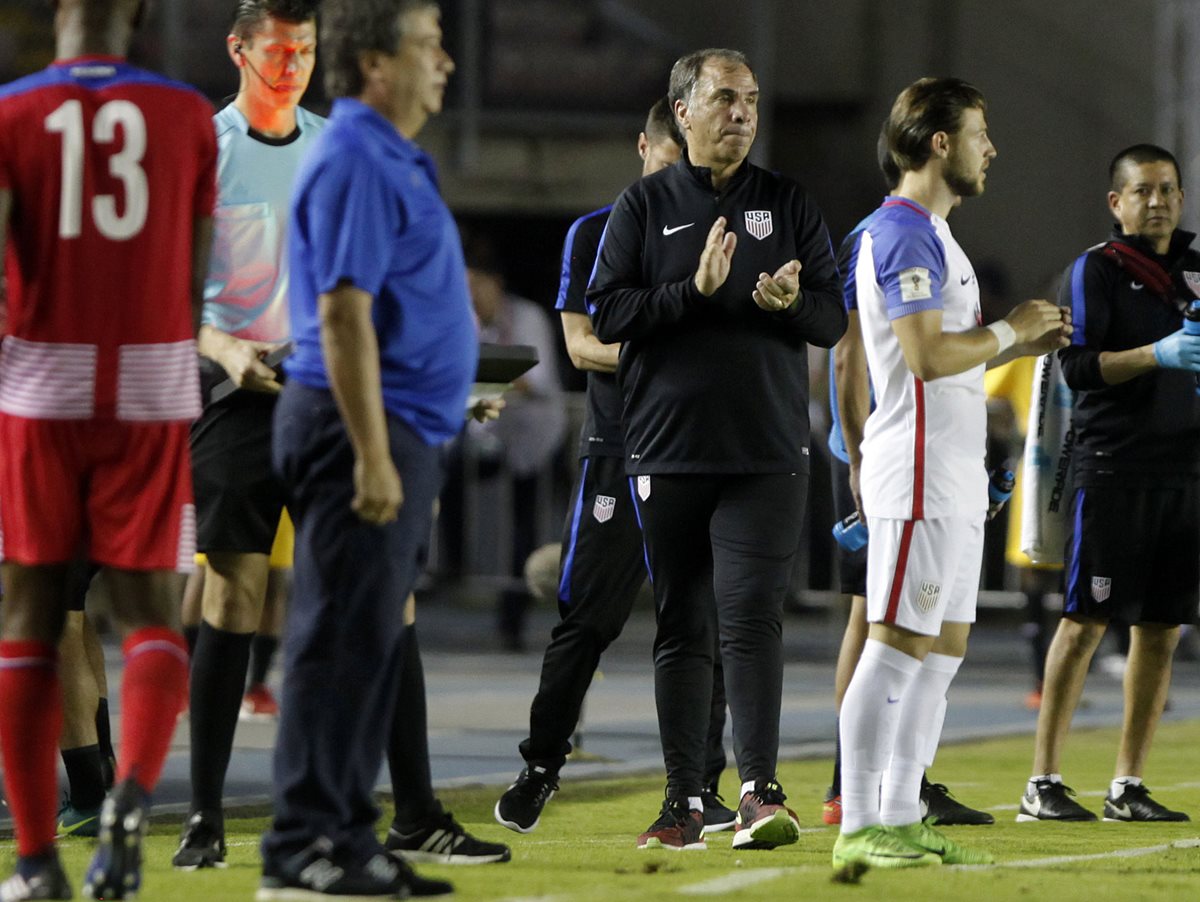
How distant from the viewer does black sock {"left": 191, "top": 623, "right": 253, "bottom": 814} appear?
18.3 ft

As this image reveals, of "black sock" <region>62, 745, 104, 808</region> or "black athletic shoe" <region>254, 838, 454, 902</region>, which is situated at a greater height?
"black athletic shoe" <region>254, 838, 454, 902</region>

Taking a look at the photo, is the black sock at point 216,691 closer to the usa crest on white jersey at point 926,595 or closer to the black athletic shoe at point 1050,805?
the usa crest on white jersey at point 926,595

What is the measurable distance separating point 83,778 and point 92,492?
181cm

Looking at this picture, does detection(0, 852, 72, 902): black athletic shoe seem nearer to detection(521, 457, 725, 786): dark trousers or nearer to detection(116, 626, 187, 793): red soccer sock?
detection(116, 626, 187, 793): red soccer sock

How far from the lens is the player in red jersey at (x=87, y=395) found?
185 inches

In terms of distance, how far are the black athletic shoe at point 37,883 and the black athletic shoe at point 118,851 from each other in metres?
0.16

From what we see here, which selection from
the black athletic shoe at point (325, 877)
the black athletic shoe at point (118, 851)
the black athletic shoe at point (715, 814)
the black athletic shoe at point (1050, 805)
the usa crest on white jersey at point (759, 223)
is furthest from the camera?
the black athletic shoe at point (1050, 805)

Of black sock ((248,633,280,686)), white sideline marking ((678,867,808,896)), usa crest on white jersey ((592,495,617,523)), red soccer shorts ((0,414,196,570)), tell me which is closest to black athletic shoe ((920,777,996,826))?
usa crest on white jersey ((592,495,617,523))

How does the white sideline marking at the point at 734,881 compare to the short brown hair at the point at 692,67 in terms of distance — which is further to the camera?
the short brown hair at the point at 692,67

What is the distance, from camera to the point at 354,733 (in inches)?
185

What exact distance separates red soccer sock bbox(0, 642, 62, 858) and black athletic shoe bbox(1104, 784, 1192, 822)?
367 centimetres

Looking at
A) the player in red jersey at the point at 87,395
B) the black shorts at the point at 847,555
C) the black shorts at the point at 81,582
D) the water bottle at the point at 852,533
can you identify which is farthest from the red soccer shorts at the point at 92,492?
the black shorts at the point at 847,555

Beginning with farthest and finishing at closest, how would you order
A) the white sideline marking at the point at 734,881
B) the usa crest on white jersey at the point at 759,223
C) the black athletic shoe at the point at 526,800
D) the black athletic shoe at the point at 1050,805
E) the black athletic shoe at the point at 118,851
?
the black athletic shoe at the point at 1050,805, the black athletic shoe at the point at 526,800, the usa crest on white jersey at the point at 759,223, the white sideline marking at the point at 734,881, the black athletic shoe at the point at 118,851

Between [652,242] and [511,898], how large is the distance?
208cm
